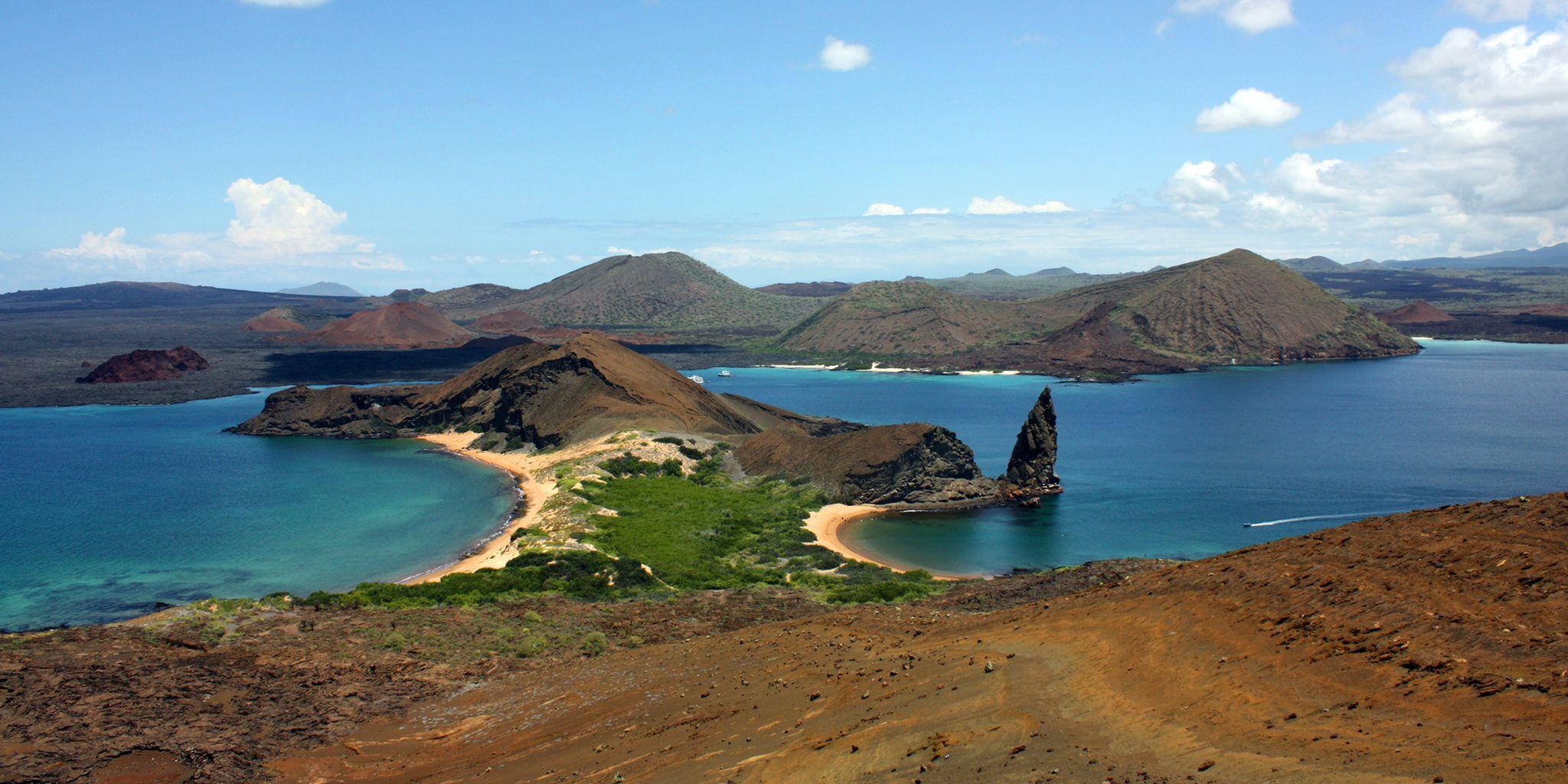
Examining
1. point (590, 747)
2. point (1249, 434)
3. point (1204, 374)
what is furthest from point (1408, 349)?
point (590, 747)

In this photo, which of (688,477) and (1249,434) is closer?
(688,477)

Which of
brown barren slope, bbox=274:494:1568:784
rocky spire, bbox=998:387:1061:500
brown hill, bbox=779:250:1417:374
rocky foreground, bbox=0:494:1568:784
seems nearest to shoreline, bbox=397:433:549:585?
rocky foreground, bbox=0:494:1568:784

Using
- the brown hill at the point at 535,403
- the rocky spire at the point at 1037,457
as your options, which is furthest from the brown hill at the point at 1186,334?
the rocky spire at the point at 1037,457

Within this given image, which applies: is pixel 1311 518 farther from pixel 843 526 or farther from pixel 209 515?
pixel 209 515

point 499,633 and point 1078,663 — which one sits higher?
point 1078,663

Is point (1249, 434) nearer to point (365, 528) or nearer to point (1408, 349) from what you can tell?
point (365, 528)

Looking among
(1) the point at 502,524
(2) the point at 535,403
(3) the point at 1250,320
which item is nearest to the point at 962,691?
(1) the point at 502,524
